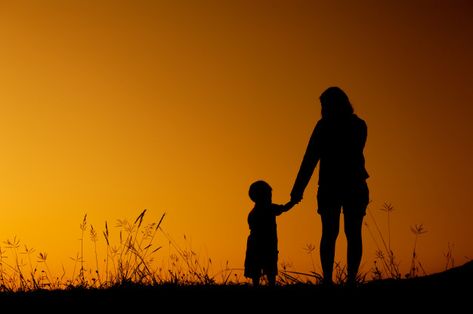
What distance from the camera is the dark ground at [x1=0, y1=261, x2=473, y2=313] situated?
4.77 m

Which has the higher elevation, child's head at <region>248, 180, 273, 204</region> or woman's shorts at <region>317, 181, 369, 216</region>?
child's head at <region>248, 180, 273, 204</region>

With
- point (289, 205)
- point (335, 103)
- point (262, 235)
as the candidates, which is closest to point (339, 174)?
point (335, 103)

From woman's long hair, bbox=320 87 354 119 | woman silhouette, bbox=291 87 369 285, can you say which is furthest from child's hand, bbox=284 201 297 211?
woman's long hair, bbox=320 87 354 119

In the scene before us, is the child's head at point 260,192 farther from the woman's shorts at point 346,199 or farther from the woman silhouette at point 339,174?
the woman's shorts at point 346,199

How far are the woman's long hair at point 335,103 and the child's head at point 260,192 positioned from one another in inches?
76.4

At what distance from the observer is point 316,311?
469 cm

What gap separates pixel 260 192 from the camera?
27.8ft

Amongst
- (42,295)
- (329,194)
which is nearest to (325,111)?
(329,194)

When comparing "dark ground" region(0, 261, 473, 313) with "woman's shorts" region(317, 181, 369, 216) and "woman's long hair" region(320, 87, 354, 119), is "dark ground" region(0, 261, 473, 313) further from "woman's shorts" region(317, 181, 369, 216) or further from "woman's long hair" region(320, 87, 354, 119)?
"woman's long hair" region(320, 87, 354, 119)

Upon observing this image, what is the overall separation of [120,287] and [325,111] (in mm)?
2883

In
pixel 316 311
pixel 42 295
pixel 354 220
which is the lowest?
pixel 316 311

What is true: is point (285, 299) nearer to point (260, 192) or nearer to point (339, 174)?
point (339, 174)

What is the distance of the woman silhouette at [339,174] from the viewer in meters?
6.65

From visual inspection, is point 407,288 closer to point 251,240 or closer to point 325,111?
point 325,111
